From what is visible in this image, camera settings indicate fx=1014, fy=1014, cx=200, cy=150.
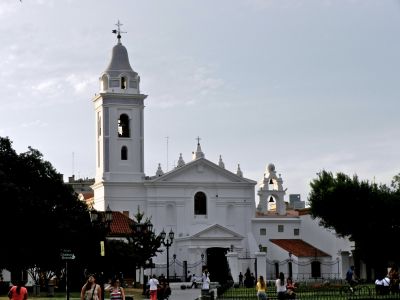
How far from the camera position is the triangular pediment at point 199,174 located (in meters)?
95.1

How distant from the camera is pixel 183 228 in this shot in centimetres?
9462

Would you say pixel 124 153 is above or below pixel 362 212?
above

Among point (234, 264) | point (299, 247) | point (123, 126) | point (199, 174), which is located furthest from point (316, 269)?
point (123, 126)

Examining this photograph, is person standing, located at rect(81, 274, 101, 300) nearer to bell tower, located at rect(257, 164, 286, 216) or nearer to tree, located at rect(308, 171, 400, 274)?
tree, located at rect(308, 171, 400, 274)

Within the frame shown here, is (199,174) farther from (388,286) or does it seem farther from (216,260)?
(388,286)

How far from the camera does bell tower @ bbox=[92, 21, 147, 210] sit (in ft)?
309

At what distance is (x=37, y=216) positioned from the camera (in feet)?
193

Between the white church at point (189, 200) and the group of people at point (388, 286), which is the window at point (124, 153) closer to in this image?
the white church at point (189, 200)

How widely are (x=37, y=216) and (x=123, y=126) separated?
123 feet

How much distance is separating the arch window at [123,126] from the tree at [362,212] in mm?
19574

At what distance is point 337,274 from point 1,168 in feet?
135

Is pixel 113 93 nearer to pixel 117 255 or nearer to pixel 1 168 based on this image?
pixel 117 255

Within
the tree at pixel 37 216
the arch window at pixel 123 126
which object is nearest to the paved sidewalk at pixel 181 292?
the tree at pixel 37 216

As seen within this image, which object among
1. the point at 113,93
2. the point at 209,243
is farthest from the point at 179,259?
the point at 113,93
